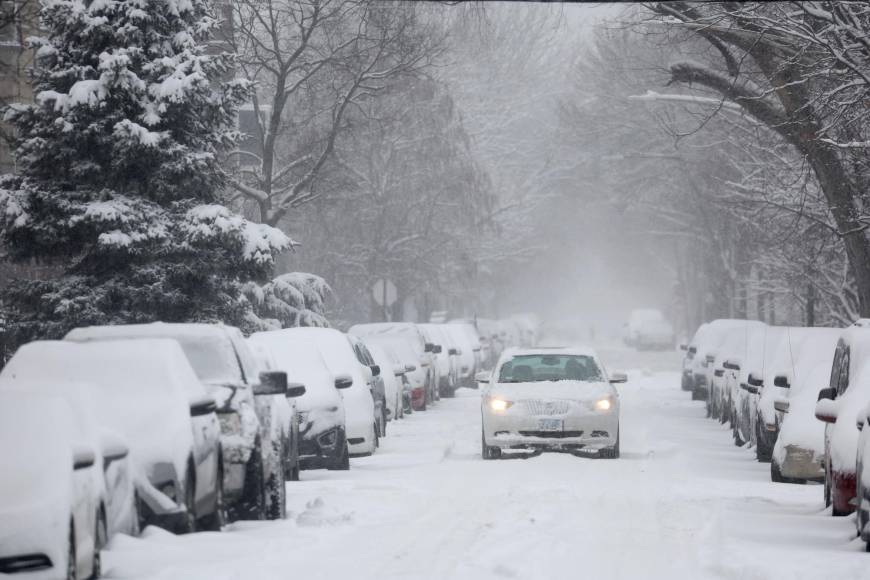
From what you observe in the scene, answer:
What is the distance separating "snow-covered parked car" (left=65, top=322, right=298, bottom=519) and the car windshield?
24.8ft

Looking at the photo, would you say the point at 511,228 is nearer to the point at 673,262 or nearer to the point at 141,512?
the point at 673,262

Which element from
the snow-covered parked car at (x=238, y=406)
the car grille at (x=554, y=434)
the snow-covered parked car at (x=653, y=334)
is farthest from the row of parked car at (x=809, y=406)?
the snow-covered parked car at (x=653, y=334)

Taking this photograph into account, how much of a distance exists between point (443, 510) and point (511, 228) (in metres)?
57.4

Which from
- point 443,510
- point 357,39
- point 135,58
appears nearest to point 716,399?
point 357,39

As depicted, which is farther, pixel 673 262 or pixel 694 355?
pixel 673 262

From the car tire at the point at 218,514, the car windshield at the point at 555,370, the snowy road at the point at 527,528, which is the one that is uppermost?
the car windshield at the point at 555,370

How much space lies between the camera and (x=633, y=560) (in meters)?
11.6

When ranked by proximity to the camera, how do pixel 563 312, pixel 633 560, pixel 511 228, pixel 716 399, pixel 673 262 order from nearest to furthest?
pixel 633 560 → pixel 716 399 → pixel 511 228 → pixel 673 262 → pixel 563 312

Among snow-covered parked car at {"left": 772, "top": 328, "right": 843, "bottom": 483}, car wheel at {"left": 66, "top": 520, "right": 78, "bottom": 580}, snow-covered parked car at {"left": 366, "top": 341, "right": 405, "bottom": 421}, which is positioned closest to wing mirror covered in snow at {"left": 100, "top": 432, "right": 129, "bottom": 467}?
car wheel at {"left": 66, "top": 520, "right": 78, "bottom": 580}

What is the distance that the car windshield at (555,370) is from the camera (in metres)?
22.0

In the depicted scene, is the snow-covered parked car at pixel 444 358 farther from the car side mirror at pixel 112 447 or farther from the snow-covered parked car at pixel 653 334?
the snow-covered parked car at pixel 653 334

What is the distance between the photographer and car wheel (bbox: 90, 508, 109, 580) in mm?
10172

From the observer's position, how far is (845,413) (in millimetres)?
13492

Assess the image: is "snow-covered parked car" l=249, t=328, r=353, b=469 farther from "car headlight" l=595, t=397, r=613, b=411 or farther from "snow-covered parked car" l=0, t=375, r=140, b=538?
"snow-covered parked car" l=0, t=375, r=140, b=538
